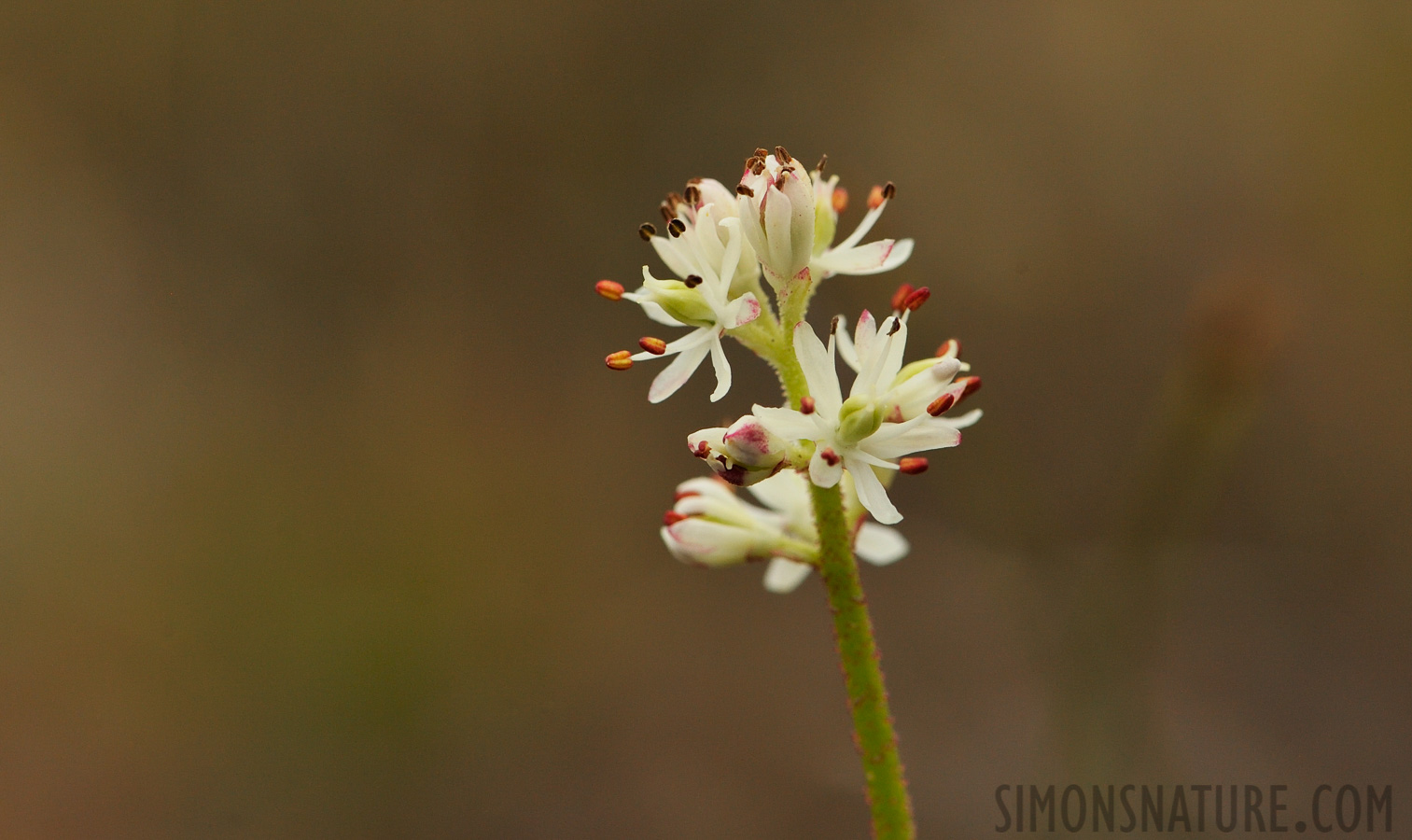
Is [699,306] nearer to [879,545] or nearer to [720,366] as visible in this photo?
[720,366]

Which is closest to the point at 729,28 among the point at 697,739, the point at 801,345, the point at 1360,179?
the point at 1360,179

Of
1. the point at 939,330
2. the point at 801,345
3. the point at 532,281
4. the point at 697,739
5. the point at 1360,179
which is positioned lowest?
the point at 801,345

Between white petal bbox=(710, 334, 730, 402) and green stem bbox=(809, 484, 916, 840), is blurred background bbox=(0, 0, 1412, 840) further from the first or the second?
white petal bbox=(710, 334, 730, 402)

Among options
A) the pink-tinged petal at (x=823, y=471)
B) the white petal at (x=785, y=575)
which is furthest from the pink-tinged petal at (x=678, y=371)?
the white petal at (x=785, y=575)

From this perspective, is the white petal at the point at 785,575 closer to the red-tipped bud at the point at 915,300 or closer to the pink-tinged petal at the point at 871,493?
the pink-tinged petal at the point at 871,493

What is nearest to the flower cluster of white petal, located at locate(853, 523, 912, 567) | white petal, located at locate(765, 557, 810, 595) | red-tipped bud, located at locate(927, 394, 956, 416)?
red-tipped bud, located at locate(927, 394, 956, 416)

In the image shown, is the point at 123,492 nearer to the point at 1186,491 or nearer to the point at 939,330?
the point at 939,330

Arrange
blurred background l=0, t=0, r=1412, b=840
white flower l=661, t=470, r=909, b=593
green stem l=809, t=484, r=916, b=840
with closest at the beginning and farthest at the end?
green stem l=809, t=484, r=916, b=840 → white flower l=661, t=470, r=909, b=593 → blurred background l=0, t=0, r=1412, b=840
